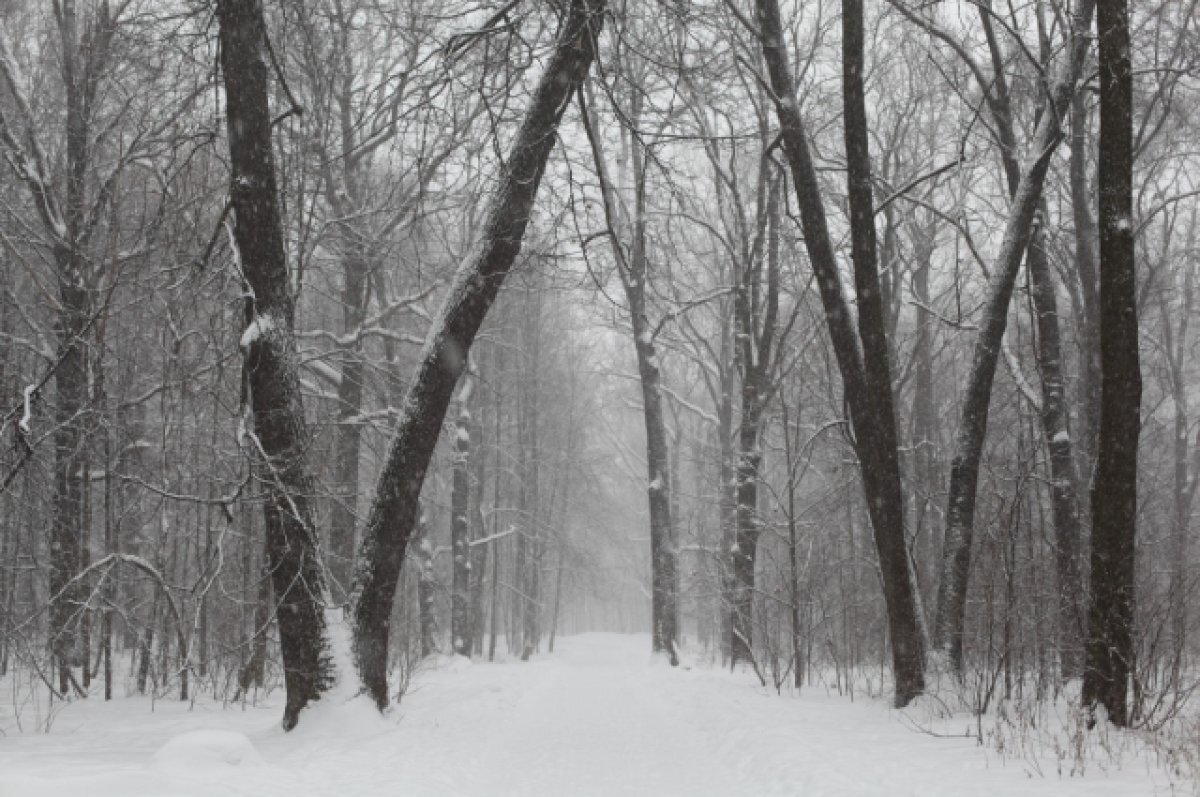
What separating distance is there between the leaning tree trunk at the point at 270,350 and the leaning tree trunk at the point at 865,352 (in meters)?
5.09

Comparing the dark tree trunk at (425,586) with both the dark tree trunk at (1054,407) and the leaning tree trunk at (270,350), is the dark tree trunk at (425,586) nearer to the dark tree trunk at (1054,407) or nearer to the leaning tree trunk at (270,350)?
the leaning tree trunk at (270,350)

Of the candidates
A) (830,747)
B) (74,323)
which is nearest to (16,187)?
(74,323)

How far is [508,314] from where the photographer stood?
23.6 meters

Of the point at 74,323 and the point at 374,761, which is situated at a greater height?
the point at 74,323

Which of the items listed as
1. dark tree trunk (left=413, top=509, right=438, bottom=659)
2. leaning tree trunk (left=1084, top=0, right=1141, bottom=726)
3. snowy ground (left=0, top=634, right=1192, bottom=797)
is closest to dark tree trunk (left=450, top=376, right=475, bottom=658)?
dark tree trunk (left=413, top=509, right=438, bottom=659)

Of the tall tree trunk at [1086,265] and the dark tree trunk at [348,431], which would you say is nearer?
the tall tree trunk at [1086,265]

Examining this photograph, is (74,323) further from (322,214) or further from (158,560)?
(322,214)

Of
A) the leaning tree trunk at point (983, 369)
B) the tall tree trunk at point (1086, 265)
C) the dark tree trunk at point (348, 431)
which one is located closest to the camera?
the leaning tree trunk at point (983, 369)

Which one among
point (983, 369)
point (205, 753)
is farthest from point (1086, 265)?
point (205, 753)

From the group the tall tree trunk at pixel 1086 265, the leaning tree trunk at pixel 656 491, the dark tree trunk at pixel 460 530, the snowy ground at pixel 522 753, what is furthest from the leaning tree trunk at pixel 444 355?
the dark tree trunk at pixel 460 530

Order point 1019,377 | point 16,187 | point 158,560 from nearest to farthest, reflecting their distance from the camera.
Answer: point 158,560
point 1019,377
point 16,187

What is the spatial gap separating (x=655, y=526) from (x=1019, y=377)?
7974 millimetres

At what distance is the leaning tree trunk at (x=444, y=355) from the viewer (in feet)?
24.0

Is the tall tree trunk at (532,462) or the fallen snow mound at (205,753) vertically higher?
the tall tree trunk at (532,462)
